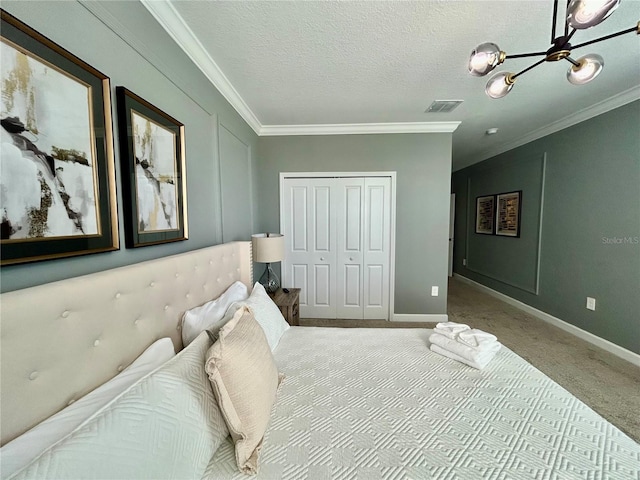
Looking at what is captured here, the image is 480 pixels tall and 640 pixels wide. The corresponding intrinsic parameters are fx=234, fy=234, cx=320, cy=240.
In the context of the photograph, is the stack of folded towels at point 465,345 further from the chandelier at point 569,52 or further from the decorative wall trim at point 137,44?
the decorative wall trim at point 137,44

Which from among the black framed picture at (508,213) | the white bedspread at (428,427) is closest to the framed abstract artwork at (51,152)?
the white bedspread at (428,427)

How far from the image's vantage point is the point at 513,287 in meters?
3.62

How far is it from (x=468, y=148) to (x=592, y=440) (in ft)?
13.0

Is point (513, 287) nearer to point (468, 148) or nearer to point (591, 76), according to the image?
point (468, 148)

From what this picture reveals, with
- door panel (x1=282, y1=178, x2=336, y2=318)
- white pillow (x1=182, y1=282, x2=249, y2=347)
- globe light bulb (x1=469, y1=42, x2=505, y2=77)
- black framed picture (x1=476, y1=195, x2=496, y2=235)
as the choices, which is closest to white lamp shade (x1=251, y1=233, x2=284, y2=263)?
white pillow (x1=182, y1=282, x2=249, y2=347)

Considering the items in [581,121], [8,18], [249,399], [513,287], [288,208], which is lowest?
[513,287]

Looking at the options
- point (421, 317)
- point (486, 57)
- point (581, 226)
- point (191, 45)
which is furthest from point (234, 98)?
point (581, 226)

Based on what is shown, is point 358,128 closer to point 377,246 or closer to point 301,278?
point 377,246

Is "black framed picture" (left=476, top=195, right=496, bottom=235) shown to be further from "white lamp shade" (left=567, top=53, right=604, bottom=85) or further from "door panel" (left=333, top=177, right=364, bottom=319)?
"white lamp shade" (left=567, top=53, right=604, bottom=85)

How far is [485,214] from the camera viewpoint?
13.9 feet

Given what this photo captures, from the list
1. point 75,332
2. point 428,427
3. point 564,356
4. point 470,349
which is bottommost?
point 564,356

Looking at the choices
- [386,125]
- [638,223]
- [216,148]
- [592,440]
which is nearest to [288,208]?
[216,148]

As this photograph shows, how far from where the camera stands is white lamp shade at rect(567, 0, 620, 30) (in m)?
0.84

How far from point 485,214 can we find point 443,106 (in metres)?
2.68
